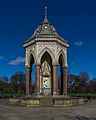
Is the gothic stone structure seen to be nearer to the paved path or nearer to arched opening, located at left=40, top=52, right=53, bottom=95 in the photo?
arched opening, located at left=40, top=52, right=53, bottom=95

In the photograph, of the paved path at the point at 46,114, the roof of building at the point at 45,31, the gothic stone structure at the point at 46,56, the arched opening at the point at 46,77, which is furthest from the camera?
→ the arched opening at the point at 46,77

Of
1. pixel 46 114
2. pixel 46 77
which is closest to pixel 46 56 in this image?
pixel 46 77

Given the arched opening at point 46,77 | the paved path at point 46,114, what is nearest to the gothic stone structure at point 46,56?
the arched opening at point 46,77

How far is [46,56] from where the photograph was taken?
1693 inches

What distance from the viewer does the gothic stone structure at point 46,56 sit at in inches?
1492

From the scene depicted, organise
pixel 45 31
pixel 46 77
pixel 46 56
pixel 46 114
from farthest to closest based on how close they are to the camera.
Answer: pixel 46 56 < pixel 46 77 < pixel 45 31 < pixel 46 114

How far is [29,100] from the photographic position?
1254 inches

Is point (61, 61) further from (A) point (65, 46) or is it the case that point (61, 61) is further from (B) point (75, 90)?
(B) point (75, 90)

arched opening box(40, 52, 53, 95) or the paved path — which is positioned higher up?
arched opening box(40, 52, 53, 95)

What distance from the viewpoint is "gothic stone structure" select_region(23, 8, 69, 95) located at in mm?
37906

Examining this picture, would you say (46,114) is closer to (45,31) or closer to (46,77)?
(45,31)

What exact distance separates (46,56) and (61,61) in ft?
8.42

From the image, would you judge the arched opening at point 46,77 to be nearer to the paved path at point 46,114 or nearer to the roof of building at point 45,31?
the roof of building at point 45,31

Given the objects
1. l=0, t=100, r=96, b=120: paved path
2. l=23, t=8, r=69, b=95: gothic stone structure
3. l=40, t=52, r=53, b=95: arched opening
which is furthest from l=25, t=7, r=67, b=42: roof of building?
l=0, t=100, r=96, b=120: paved path
